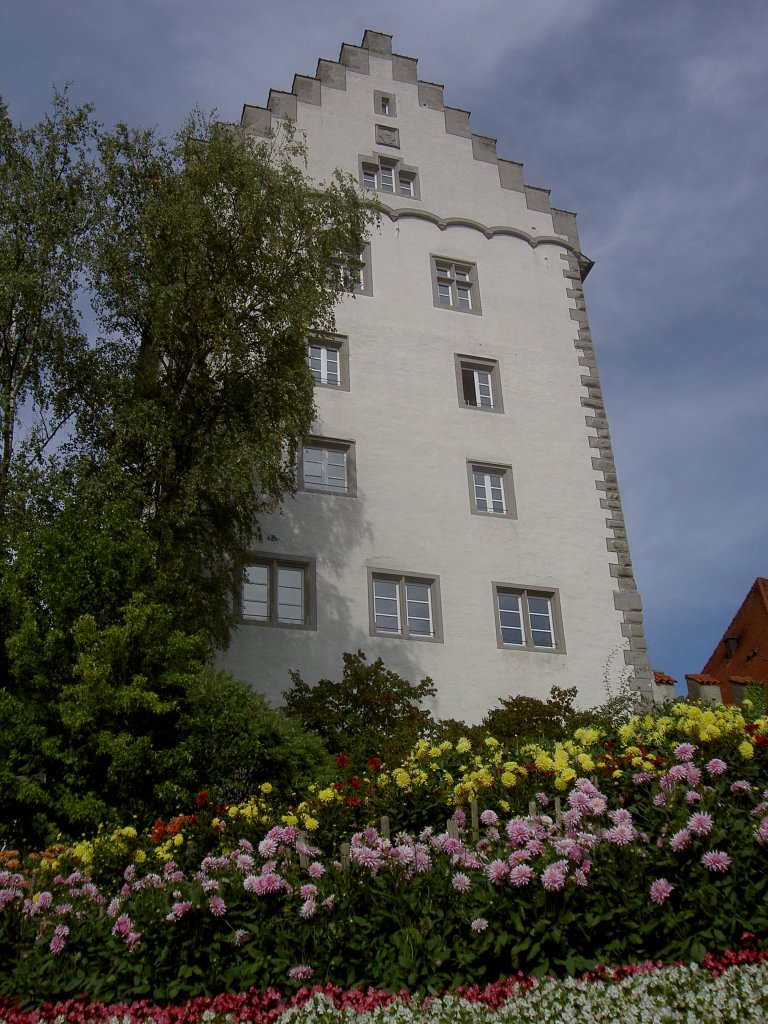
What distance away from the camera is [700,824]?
292 inches

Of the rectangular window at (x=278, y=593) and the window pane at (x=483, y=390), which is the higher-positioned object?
the window pane at (x=483, y=390)

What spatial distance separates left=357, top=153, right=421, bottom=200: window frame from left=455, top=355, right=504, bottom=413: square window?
5186 mm

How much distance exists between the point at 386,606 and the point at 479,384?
659cm

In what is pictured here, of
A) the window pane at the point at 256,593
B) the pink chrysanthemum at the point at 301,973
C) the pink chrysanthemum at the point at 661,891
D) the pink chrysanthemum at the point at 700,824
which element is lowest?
the pink chrysanthemum at the point at 301,973

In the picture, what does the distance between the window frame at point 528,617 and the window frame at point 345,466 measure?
3.61 meters

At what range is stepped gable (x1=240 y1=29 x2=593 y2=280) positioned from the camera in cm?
2639

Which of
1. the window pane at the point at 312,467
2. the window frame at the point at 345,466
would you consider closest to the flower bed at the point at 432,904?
the window frame at the point at 345,466

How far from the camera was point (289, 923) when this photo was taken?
7.80m

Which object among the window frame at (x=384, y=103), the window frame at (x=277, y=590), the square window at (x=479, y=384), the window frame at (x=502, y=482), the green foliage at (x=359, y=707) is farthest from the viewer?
the window frame at (x=384, y=103)

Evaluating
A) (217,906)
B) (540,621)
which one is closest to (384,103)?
(540,621)

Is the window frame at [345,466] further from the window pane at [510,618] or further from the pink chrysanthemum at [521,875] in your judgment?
the pink chrysanthemum at [521,875]

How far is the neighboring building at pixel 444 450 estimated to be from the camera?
1941 cm

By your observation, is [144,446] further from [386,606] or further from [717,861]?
[717,861]

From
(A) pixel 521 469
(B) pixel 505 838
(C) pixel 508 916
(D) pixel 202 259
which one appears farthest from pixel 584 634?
(C) pixel 508 916
